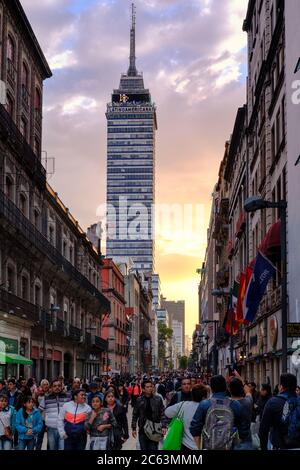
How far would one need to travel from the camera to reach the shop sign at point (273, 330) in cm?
3052

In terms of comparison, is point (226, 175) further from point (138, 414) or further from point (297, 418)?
point (297, 418)

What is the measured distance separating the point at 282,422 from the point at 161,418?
4.83 m

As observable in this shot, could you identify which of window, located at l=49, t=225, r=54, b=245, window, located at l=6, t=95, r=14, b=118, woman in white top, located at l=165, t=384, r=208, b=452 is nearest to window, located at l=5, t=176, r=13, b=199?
window, located at l=6, t=95, r=14, b=118

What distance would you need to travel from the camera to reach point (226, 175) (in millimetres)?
67750

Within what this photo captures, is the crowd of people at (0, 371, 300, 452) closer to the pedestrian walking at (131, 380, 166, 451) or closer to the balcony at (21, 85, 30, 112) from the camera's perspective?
the pedestrian walking at (131, 380, 166, 451)

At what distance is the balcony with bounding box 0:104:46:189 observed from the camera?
3575cm

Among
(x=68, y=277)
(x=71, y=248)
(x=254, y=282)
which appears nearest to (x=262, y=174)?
(x=254, y=282)

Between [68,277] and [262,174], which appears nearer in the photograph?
[262,174]

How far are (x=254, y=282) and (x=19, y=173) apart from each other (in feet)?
63.0

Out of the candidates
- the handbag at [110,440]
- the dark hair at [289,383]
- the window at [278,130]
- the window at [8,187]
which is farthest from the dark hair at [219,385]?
the window at [8,187]

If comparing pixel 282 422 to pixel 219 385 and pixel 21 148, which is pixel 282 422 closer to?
pixel 219 385

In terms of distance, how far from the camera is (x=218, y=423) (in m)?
8.70

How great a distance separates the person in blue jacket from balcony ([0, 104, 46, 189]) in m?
22.5

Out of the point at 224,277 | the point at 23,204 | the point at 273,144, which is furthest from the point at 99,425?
the point at 224,277
